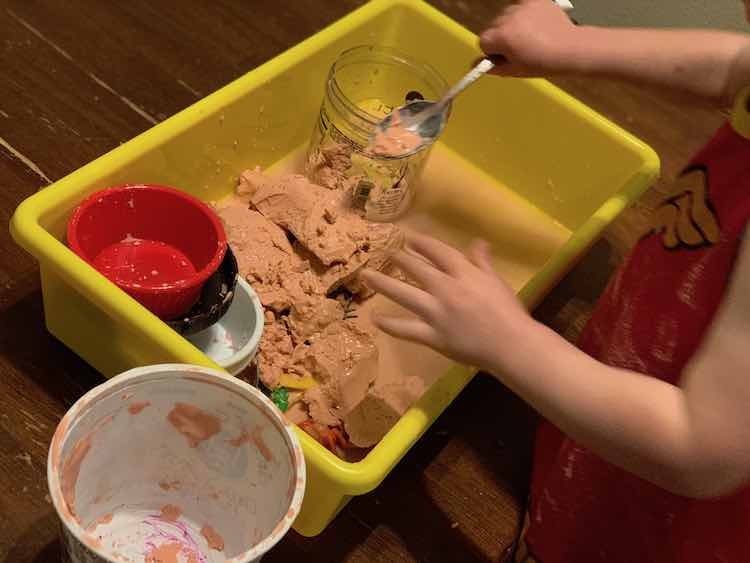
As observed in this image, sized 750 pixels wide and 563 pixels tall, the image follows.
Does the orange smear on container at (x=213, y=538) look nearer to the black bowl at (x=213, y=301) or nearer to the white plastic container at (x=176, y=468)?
the white plastic container at (x=176, y=468)

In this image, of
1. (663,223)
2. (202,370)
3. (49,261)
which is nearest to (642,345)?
(663,223)

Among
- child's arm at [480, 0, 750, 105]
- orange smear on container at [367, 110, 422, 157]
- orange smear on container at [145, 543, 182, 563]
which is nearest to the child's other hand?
child's arm at [480, 0, 750, 105]

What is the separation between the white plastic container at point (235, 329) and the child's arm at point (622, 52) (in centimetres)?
30

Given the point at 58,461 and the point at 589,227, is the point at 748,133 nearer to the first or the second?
the point at 589,227

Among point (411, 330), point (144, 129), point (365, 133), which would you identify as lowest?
point (144, 129)

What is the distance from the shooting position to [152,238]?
0.86 m

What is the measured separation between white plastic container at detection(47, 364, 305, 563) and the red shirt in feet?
0.90

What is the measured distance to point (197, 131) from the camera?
0.91m

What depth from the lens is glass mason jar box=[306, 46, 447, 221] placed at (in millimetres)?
978

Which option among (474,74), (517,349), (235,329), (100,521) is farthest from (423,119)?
(100,521)

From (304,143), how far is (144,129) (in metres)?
0.18

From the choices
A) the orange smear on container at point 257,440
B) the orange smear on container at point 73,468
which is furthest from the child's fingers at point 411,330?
the orange smear on container at point 73,468

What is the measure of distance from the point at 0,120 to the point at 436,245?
1.82ft

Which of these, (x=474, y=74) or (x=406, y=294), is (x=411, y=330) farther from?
(x=474, y=74)
